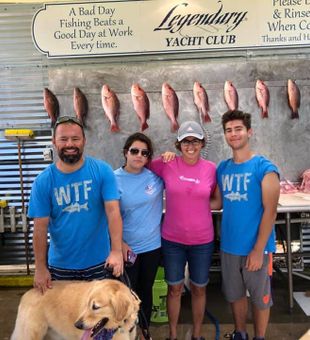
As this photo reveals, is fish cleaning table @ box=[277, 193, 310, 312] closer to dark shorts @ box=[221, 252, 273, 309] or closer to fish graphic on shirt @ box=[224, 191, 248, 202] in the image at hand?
dark shorts @ box=[221, 252, 273, 309]

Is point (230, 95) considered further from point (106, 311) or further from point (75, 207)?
point (106, 311)

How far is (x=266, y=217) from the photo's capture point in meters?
2.38

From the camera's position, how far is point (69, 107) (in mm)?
4305

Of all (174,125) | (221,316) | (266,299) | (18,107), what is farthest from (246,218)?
(18,107)

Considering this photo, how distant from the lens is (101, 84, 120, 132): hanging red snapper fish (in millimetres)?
4214

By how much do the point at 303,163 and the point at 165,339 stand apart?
246 cm

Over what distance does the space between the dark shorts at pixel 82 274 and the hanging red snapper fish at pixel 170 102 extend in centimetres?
237

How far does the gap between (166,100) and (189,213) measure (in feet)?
6.44

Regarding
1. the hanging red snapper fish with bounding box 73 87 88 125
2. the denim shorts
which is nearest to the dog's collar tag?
the denim shorts

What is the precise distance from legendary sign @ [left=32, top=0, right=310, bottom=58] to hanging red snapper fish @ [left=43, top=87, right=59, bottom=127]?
1.40 ft

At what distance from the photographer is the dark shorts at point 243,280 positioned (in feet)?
8.20

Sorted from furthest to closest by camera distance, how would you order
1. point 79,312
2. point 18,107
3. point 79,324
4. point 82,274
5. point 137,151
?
point 18,107
point 137,151
point 82,274
point 79,312
point 79,324

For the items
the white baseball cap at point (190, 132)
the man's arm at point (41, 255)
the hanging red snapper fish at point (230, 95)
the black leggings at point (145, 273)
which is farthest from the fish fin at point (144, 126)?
the man's arm at point (41, 255)

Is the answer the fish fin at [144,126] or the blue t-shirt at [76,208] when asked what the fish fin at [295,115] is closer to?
the fish fin at [144,126]
